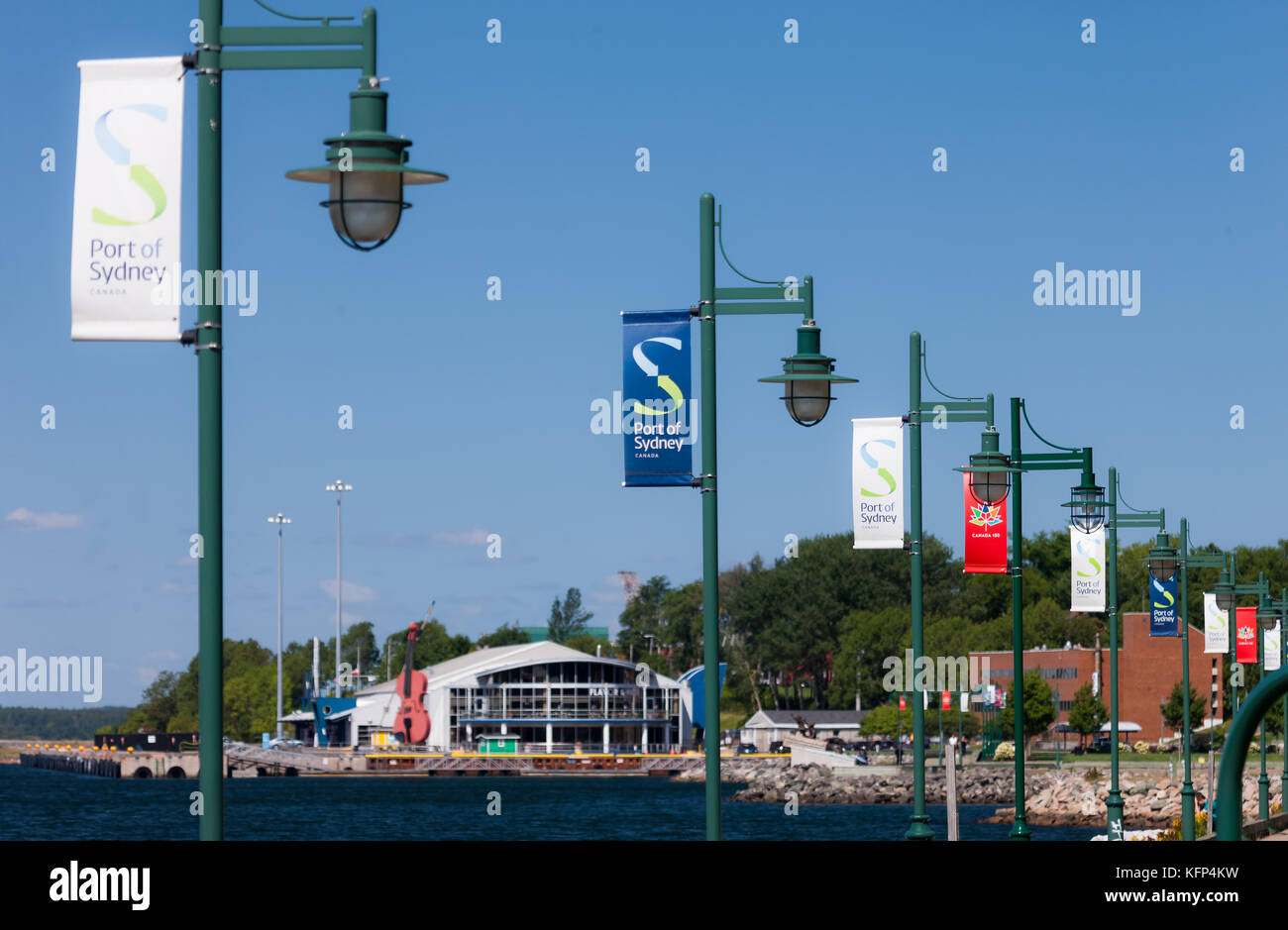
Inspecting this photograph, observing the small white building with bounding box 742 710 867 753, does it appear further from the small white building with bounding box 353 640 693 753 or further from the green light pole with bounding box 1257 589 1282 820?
the green light pole with bounding box 1257 589 1282 820

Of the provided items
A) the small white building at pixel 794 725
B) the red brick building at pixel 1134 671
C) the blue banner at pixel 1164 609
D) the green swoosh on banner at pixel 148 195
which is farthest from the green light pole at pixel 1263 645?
the small white building at pixel 794 725

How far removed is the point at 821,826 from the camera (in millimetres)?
106812

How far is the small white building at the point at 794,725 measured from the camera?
18038 centimetres

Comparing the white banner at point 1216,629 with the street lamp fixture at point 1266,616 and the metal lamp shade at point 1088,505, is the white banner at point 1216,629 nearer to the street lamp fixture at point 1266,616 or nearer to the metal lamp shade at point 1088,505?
the street lamp fixture at point 1266,616

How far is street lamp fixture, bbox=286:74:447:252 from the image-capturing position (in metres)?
11.5

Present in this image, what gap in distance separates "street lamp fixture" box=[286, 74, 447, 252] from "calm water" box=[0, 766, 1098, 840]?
7038cm

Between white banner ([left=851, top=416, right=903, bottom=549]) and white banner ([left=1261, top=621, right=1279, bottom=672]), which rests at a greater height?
white banner ([left=851, top=416, right=903, bottom=549])

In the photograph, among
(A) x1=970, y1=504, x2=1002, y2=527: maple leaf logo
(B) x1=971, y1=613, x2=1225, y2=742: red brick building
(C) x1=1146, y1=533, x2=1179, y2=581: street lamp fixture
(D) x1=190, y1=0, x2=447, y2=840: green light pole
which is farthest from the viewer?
(B) x1=971, y1=613, x2=1225, y2=742: red brick building

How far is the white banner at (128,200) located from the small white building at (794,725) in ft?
551

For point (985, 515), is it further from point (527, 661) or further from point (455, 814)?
point (527, 661)

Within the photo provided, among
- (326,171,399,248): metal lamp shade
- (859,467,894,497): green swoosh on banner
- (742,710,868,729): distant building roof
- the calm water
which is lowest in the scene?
the calm water

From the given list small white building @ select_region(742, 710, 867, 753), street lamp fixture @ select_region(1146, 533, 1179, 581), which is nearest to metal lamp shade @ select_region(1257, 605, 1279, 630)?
street lamp fixture @ select_region(1146, 533, 1179, 581)
